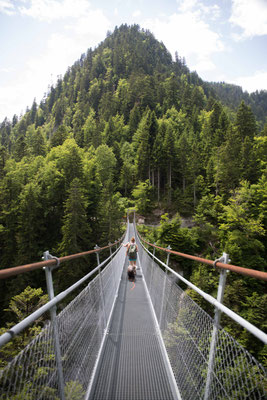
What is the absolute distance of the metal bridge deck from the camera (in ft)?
7.20

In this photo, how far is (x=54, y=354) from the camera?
4.35 ft

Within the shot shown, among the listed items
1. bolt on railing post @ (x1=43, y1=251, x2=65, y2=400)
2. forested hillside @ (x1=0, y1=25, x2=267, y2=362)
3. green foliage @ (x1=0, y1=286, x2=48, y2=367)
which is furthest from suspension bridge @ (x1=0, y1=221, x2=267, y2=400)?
forested hillside @ (x1=0, y1=25, x2=267, y2=362)

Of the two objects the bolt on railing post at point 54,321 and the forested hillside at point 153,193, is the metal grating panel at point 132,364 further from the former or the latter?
the forested hillside at point 153,193

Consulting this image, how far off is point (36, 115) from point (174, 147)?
74.7m

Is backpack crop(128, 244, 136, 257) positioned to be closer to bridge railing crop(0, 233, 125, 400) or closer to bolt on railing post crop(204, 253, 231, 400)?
bridge railing crop(0, 233, 125, 400)

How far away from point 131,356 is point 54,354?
1908mm

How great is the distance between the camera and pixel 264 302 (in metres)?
13.1

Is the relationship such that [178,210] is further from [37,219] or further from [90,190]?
[37,219]

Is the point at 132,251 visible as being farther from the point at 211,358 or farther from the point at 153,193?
the point at 153,193

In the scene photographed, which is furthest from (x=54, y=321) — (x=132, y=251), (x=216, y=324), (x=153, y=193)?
(x=153, y=193)

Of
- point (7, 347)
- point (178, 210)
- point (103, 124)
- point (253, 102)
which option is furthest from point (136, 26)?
point (7, 347)

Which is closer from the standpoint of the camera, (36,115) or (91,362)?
(91,362)

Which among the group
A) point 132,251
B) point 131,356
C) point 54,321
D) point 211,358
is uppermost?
point 54,321

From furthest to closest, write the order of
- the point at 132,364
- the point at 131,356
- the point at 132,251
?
the point at 132,251
the point at 131,356
the point at 132,364
